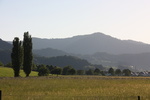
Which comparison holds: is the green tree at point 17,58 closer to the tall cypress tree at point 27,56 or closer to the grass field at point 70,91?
the tall cypress tree at point 27,56

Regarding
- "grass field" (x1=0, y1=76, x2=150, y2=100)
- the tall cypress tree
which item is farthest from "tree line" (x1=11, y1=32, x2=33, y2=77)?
"grass field" (x1=0, y1=76, x2=150, y2=100)

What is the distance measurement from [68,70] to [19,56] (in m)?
93.9

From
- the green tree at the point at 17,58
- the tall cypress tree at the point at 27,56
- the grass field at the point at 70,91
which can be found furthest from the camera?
the tall cypress tree at the point at 27,56

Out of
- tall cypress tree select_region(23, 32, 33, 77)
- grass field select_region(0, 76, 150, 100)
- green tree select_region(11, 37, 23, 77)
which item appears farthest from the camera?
tall cypress tree select_region(23, 32, 33, 77)

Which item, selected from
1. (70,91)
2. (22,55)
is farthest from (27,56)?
(70,91)

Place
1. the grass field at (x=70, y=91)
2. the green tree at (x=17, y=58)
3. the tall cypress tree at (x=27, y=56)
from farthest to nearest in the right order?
1. the tall cypress tree at (x=27, y=56)
2. the green tree at (x=17, y=58)
3. the grass field at (x=70, y=91)

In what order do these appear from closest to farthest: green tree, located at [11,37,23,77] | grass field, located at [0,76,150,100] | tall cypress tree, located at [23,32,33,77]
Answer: grass field, located at [0,76,150,100] < green tree, located at [11,37,23,77] < tall cypress tree, located at [23,32,33,77]

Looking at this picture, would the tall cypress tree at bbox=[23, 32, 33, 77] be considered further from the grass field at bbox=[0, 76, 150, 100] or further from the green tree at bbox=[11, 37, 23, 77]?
the grass field at bbox=[0, 76, 150, 100]

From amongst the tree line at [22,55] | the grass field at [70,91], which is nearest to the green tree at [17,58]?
the tree line at [22,55]

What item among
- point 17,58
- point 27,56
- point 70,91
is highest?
point 27,56

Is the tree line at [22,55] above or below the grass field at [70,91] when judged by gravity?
above

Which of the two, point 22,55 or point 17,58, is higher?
point 22,55

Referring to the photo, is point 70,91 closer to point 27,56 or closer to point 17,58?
point 17,58

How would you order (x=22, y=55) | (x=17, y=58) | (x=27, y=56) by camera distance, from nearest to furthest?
(x=17, y=58) → (x=22, y=55) → (x=27, y=56)
